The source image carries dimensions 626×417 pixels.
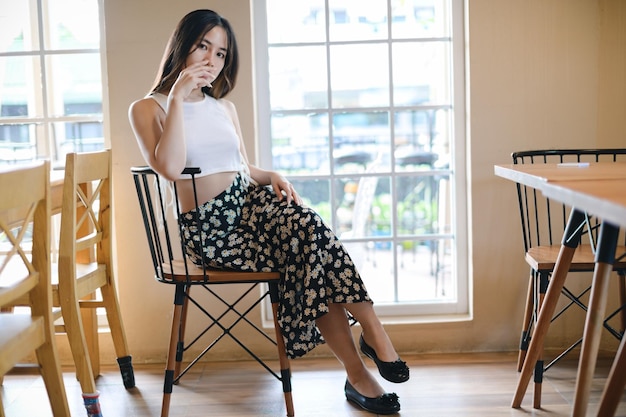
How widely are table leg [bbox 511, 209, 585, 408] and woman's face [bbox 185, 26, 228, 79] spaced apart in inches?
54.9

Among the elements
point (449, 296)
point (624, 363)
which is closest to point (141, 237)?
point (449, 296)

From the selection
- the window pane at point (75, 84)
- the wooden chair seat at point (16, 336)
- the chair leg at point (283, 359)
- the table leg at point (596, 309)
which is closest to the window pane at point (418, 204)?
the chair leg at point (283, 359)

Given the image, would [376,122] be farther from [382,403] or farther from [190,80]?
[382,403]

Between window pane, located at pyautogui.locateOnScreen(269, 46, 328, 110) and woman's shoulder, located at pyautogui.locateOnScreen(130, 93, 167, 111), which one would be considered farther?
window pane, located at pyautogui.locateOnScreen(269, 46, 328, 110)

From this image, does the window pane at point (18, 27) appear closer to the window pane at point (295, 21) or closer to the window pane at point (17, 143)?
the window pane at point (17, 143)

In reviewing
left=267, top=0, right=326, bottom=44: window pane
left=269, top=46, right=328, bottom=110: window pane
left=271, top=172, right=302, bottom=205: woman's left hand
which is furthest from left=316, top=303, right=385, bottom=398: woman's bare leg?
left=267, top=0, right=326, bottom=44: window pane

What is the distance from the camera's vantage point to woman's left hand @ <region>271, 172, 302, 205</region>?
2.92m

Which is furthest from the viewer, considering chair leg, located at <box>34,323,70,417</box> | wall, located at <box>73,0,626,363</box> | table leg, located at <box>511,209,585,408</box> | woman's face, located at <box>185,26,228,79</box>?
wall, located at <box>73,0,626,363</box>

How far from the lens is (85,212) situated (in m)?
3.02

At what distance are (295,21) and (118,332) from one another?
1.62m

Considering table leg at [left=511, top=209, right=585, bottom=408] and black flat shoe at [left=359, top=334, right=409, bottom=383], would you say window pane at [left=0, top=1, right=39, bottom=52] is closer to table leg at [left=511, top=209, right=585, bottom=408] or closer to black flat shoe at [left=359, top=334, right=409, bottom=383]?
black flat shoe at [left=359, top=334, right=409, bottom=383]

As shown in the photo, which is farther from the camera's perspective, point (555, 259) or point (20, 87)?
point (20, 87)

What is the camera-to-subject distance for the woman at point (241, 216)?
9.02 feet

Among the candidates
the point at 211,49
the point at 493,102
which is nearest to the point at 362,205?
the point at 493,102
